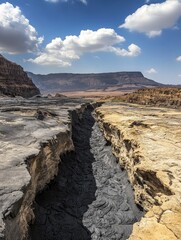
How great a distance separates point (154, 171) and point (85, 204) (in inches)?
151

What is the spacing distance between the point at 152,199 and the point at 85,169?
7121 mm

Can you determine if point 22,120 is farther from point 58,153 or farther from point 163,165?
point 163,165

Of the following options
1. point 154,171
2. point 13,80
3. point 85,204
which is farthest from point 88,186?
point 13,80

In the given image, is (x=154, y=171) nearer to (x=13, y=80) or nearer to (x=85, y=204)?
(x=85, y=204)

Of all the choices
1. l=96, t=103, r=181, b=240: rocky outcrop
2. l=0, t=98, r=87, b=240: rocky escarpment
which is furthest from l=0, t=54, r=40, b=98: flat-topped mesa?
l=96, t=103, r=181, b=240: rocky outcrop

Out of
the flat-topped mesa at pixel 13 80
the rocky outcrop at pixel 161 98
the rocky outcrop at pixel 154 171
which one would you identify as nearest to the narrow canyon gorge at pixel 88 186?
the rocky outcrop at pixel 154 171

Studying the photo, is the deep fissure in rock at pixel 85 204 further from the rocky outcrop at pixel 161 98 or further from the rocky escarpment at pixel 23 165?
the rocky outcrop at pixel 161 98

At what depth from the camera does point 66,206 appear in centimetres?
1210

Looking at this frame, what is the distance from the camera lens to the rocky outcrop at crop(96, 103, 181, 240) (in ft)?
22.7

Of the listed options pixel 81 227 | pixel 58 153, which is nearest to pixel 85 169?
pixel 58 153

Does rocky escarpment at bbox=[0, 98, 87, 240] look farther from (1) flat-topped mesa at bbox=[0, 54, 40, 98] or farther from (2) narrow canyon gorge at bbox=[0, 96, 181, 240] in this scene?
(1) flat-topped mesa at bbox=[0, 54, 40, 98]

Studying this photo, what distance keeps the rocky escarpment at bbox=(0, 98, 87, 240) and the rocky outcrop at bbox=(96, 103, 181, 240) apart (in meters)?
3.03

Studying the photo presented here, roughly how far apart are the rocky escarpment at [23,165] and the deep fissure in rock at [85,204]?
0.70m

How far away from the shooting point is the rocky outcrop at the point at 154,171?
6.93 metres
